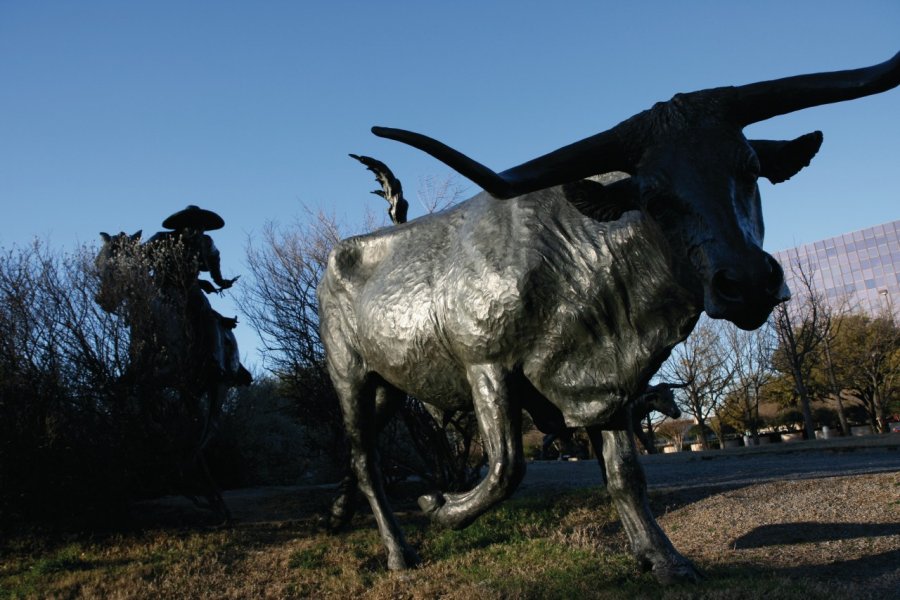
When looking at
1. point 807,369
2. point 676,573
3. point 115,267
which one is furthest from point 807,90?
point 807,369

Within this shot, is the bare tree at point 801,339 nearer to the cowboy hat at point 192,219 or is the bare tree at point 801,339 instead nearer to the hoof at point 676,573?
the cowboy hat at point 192,219

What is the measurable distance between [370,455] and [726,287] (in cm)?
344

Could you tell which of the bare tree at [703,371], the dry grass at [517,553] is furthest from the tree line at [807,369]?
the dry grass at [517,553]

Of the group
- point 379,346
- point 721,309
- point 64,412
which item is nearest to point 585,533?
point 379,346

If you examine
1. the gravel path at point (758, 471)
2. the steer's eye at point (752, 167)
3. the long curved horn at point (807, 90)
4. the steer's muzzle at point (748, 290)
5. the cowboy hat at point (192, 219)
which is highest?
the cowboy hat at point (192, 219)

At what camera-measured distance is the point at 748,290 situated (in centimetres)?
254

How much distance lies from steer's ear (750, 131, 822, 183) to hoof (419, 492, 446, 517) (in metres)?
2.23

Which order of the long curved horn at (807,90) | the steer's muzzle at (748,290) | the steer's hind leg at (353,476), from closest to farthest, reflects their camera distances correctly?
1. the steer's muzzle at (748,290)
2. the long curved horn at (807,90)
3. the steer's hind leg at (353,476)

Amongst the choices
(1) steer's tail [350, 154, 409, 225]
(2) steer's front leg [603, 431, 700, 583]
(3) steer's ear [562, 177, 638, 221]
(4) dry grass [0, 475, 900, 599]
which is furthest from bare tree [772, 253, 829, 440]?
(3) steer's ear [562, 177, 638, 221]

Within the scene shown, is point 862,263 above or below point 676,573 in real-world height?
above

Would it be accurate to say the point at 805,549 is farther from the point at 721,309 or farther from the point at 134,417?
the point at 134,417

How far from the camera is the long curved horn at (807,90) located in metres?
2.84

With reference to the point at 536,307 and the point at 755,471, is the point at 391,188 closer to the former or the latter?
the point at 536,307

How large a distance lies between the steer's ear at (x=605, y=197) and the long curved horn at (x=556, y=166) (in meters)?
0.06
